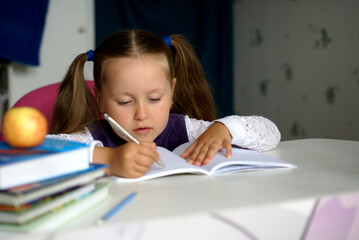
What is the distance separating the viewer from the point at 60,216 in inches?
15.4

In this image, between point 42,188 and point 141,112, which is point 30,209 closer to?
point 42,188

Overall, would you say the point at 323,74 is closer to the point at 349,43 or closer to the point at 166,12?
the point at 349,43

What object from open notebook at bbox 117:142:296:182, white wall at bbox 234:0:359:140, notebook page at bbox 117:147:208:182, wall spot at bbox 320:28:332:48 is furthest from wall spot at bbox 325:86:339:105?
notebook page at bbox 117:147:208:182

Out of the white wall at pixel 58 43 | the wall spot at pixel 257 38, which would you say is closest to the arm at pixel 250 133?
the white wall at pixel 58 43

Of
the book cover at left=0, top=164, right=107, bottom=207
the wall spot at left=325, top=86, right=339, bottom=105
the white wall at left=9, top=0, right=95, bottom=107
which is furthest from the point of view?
the wall spot at left=325, top=86, right=339, bottom=105

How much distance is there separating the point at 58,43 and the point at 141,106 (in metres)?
1.71

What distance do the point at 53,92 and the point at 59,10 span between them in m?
1.35

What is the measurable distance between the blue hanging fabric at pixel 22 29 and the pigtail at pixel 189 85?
1.20 m

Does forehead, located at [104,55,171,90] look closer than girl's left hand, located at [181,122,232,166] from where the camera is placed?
No

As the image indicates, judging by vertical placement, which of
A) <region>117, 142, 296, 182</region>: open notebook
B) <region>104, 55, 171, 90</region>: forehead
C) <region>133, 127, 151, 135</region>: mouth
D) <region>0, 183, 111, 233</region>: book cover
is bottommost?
<region>117, 142, 296, 182</region>: open notebook

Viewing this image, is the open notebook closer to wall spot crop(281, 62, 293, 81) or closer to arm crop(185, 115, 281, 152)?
arm crop(185, 115, 281, 152)

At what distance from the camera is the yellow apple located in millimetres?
414

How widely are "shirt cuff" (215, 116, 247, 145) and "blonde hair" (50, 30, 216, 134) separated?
0.25 m

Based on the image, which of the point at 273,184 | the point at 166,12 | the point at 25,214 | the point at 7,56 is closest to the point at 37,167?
the point at 25,214
